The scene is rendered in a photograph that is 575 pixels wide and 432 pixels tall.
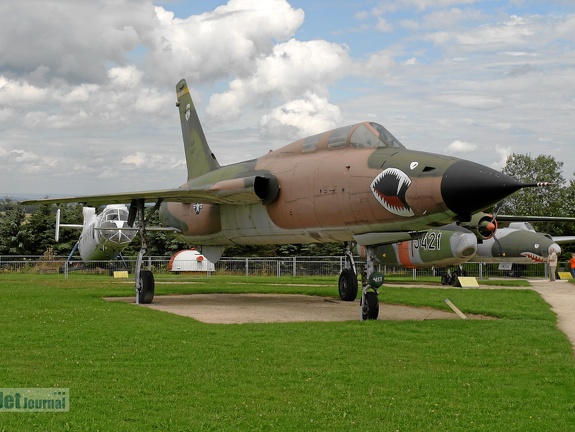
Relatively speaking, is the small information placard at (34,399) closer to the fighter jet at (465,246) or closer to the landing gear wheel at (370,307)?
the landing gear wheel at (370,307)

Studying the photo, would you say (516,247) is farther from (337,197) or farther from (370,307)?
(370,307)

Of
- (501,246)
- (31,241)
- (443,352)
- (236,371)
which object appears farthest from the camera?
(31,241)

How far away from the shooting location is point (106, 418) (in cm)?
595

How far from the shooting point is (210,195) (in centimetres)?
1658

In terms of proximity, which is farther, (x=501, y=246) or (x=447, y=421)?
(x=501, y=246)

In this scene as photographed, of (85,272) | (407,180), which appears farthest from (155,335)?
(85,272)

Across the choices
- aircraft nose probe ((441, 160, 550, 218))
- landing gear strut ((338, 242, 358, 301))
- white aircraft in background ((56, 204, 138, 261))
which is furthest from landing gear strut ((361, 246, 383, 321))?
white aircraft in background ((56, 204, 138, 261))

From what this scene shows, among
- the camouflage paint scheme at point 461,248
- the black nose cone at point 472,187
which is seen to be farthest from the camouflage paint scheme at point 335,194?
the camouflage paint scheme at point 461,248

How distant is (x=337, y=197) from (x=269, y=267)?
81.2 ft

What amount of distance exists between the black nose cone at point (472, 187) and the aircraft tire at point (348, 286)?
6.63 metres

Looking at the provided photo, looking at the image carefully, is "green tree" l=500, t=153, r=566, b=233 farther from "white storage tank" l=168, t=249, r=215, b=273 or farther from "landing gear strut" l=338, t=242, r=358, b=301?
"landing gear strut" l=338, t=242, r=358, b=301

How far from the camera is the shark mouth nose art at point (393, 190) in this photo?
12094 millimetres

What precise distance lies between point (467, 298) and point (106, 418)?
1365 centimetres

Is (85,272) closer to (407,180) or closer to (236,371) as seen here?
(407,180)
